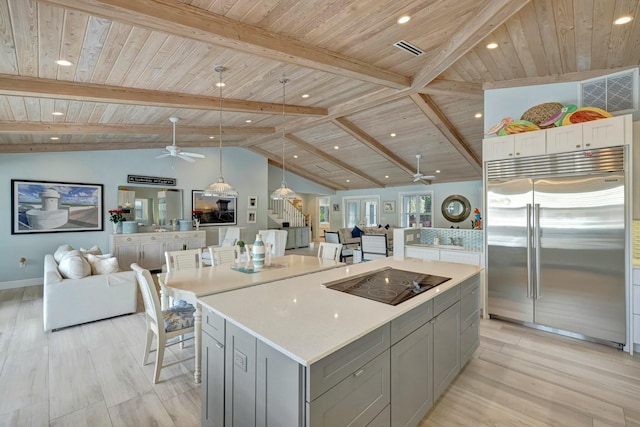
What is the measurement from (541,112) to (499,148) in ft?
2.05

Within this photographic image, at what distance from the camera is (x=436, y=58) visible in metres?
3.43

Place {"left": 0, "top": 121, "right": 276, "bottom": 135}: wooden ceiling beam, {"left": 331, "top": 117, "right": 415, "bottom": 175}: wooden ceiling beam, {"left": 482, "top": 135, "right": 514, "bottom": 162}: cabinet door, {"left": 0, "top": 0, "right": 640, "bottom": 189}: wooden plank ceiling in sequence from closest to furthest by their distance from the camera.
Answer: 1. {"left": 0, "top": 0, "right": 640, "bottom": 189}: wooden plank ceiling
2. {"left": 482, "top": 135, "right": 514, "bottom": 162}: cabinet door
3. {"left": 0, "top": 121, "right": 276, "bottom": 135}: wooden ceiling beam
4. {"left": 331, "top": 117, "right": 415, "bottom": 175}: wooden ceiling beam

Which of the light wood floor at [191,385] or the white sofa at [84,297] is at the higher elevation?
the white sofa at [84,297]

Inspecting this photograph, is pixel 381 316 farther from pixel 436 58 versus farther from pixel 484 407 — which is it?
pixel 436 58

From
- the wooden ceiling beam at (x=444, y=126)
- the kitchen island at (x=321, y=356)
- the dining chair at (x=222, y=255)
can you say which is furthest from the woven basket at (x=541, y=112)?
the dining chair at (x=222, y=255)

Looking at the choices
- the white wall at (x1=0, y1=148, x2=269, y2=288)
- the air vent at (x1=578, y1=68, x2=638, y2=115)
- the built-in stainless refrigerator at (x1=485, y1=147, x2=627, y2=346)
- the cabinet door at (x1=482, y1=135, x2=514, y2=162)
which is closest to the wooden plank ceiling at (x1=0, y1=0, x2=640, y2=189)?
the air vent at (x1=578, y1=68, x2=638, y2=115)

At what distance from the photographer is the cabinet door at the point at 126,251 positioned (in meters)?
6.24

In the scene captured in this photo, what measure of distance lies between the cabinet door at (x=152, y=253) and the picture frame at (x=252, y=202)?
2.74 m

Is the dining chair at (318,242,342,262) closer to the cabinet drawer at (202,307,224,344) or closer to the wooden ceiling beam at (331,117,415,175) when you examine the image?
the cabinet drawer at (202,307,224,344)

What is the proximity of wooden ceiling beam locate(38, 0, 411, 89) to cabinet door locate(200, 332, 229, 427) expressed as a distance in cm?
219

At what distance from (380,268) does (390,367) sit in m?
1.28

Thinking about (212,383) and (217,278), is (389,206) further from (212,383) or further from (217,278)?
(212,383)

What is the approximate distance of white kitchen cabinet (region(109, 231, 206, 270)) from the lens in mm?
6281

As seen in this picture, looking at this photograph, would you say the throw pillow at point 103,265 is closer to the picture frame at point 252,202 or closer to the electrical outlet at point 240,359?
the electrical outlet at point 240,359
